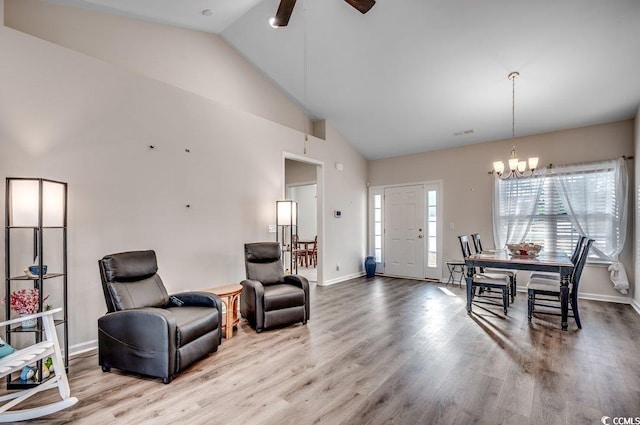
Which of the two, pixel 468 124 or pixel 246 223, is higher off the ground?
pixel 468 124

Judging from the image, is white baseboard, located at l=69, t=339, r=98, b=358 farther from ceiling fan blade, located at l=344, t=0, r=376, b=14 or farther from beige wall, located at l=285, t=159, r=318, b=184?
beige wall, located at l=285, t=159, r=318, b=184

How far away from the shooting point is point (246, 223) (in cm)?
467

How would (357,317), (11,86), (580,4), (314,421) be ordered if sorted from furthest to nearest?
(357,317)
(580,4)
(11,86)
(314,421)

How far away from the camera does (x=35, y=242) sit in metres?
2.77

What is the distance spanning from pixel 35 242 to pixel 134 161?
118 cm

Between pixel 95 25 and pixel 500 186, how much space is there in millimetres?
6380

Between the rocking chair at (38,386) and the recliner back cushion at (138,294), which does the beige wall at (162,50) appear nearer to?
the recliner back cushion at (138,294)

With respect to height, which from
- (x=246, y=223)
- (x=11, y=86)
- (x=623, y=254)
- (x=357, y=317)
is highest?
(x=11, y=86)

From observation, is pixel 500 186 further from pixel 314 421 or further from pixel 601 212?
pixel 314 421

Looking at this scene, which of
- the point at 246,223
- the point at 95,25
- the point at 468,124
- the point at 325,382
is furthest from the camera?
the point at 468,124

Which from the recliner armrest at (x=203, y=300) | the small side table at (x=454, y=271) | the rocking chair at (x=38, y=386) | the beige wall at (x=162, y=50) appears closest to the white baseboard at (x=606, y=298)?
the small side table at (x=454, y=271)

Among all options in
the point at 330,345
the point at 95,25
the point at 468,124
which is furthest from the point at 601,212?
the point at 95,25

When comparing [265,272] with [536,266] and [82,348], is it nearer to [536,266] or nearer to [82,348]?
[82,348]

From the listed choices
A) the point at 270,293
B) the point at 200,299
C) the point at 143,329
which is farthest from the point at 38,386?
the point at 270,293
